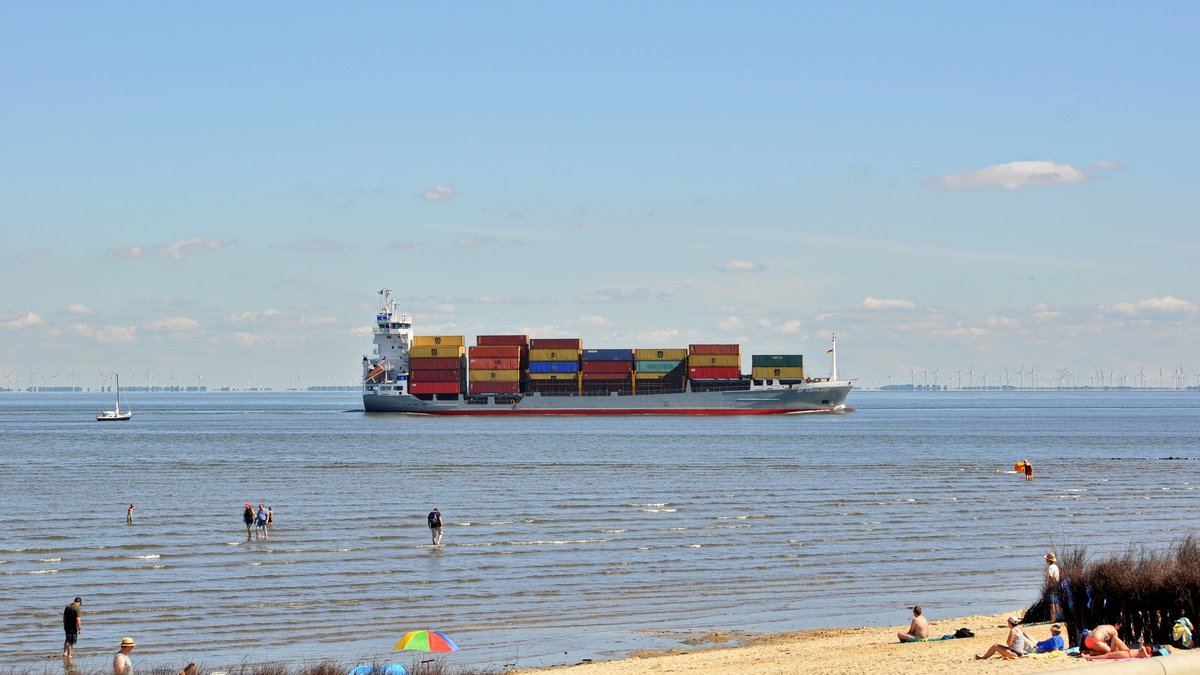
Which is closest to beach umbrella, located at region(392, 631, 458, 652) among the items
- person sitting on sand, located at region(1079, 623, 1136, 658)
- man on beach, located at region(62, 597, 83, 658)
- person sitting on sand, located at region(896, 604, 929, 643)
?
man on beach, located at region(62, 597, 83, 658)

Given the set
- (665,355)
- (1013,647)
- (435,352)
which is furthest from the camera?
(435,352)

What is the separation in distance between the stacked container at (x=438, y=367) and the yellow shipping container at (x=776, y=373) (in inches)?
1182

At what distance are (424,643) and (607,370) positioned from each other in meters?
108

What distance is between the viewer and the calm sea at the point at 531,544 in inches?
852

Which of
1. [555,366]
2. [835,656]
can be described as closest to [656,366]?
[555,366]

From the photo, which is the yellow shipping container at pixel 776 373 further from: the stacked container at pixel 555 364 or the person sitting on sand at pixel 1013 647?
the person sitting on sand at pixel 1013 647

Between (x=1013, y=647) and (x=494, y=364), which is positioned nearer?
(x=1013, y=647)

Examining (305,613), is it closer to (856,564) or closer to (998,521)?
(856,564)

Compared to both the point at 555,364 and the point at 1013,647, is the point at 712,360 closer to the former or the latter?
the point at 555,364

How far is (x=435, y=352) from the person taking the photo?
126 m

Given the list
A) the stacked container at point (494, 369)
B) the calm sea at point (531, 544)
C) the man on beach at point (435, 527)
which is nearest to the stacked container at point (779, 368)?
the stacked container at point (494, 369)

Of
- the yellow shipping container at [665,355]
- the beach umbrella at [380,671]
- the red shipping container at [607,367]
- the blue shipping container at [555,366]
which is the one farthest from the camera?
the blue shipping container at [555,366]

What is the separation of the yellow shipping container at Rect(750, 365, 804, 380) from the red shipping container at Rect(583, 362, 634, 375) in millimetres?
12782

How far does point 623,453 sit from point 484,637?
50.3 meters
